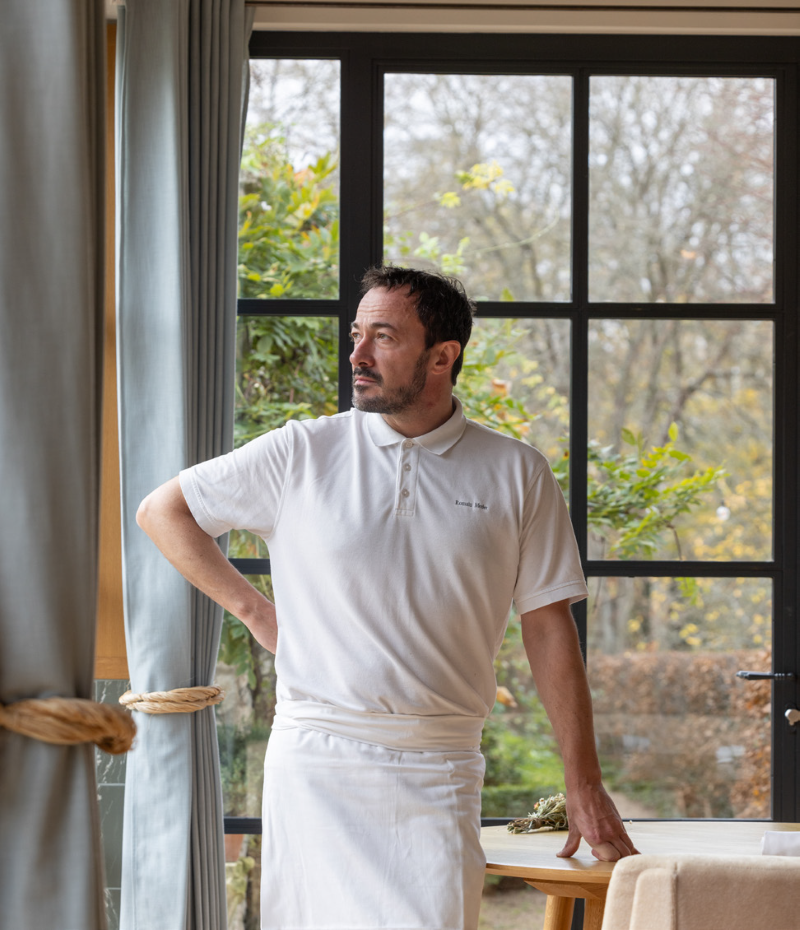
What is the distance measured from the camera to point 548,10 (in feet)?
9.28

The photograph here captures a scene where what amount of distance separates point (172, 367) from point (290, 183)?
774 mm

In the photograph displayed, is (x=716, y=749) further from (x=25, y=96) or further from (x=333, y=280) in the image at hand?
(x=25, y=96)

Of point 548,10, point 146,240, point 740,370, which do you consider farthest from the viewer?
point 740,370

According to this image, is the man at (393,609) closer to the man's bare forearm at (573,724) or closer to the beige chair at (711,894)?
the man's bare forearm at (573,724)

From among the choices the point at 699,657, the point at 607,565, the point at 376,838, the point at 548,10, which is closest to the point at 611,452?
the point at 607,565

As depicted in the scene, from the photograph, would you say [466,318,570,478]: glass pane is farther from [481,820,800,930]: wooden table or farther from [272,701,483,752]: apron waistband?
[272,701,483,752]: apron waistband

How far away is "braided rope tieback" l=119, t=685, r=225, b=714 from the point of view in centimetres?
246

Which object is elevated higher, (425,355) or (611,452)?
(425,355)

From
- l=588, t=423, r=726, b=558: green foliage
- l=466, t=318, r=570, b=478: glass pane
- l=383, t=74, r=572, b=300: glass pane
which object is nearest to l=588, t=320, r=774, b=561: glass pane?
l=588, t=423, r=726, b=558: green foliage

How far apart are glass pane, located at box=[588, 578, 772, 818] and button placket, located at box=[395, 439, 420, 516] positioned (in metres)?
1.10

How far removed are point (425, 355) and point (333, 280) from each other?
0.93 metres

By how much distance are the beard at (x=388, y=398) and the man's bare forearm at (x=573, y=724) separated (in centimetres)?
52

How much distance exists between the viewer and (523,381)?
9.99ft

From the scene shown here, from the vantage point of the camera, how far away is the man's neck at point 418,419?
2.06 meters
